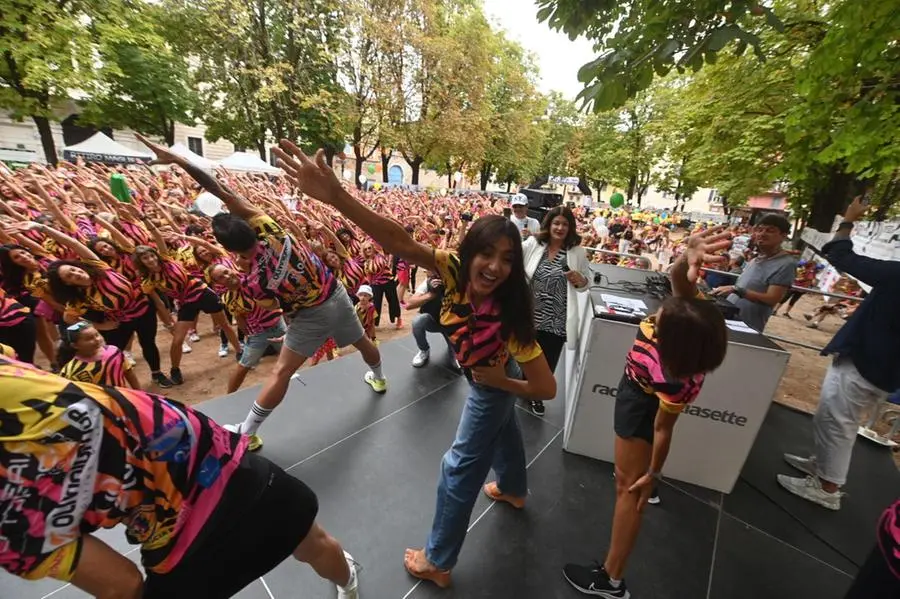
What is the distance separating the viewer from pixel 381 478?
292cm

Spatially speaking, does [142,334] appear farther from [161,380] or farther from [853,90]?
[853,90]

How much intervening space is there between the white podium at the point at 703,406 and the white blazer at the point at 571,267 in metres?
0.45

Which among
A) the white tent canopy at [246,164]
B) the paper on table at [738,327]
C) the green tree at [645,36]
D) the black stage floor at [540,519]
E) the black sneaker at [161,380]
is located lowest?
the black sneaker at [161,380]

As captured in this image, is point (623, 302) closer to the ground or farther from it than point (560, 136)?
closer to the ground

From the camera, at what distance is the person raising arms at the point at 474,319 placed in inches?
64.9

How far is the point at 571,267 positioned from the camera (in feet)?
11.9

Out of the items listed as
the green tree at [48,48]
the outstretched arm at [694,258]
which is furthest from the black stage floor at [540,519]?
the green tree at [48,48]

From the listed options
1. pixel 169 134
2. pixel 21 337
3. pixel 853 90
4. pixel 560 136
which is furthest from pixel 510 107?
pixel 21 337

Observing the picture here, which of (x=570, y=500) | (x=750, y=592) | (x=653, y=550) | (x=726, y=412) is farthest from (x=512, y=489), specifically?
(x=726, y=412)

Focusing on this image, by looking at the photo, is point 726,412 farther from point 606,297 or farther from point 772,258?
point 772,258

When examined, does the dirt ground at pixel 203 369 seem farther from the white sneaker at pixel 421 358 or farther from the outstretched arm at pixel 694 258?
the outstretched arm at pixel 694 258

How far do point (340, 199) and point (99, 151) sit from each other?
866 inches

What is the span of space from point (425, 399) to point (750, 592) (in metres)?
2.85

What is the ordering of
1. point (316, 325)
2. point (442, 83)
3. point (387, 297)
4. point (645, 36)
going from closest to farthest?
point (645, 36) → point (316, 325) → point (387, 297) → point (442, 83)
